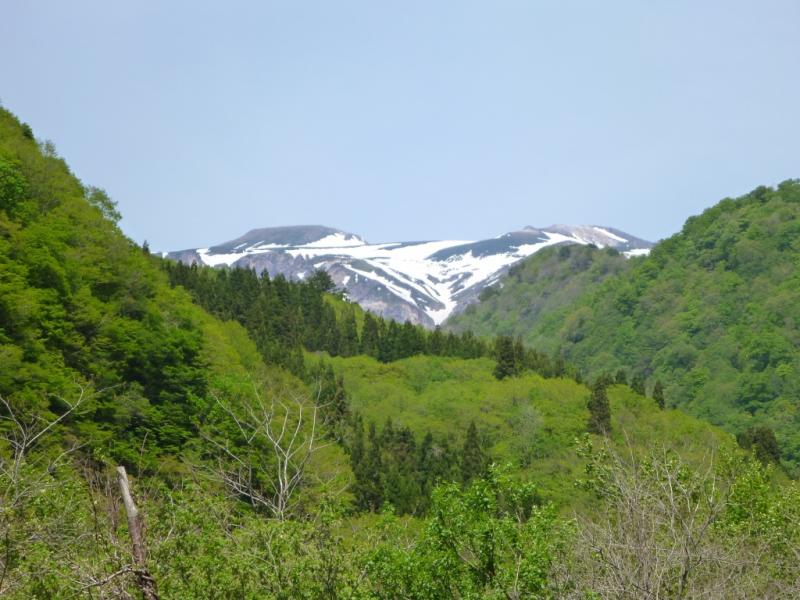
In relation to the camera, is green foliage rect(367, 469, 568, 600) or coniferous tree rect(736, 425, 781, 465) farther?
coniferous tree rect(736, 425, 781, 465)

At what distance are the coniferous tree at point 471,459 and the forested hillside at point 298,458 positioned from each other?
0.67 meters

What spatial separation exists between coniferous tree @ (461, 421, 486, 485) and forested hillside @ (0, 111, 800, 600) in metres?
0.67

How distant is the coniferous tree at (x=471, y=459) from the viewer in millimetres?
89875

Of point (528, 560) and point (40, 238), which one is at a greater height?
point (40, 238)

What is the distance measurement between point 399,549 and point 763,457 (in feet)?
279

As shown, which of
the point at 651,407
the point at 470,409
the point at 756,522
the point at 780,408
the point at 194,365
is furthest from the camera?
the point at 780,408

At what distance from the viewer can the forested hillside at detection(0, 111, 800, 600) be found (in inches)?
673

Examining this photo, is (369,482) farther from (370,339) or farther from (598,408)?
(370,339)

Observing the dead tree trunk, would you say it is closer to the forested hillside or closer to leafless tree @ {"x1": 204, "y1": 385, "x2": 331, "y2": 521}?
the forested hillside

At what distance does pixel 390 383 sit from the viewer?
416 feet

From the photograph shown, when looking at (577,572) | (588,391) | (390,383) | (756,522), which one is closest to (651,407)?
(588,391)

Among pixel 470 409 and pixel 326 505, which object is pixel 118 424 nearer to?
pixel 326 505

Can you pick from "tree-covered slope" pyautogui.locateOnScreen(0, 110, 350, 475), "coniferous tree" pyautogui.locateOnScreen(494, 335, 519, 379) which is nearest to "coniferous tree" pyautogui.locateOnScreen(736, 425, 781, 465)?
"coniferous tree" pyautogui.locateOnScreen(494, 335, 519, 379)

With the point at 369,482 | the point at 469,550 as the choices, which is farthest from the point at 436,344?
the point at 469,550
